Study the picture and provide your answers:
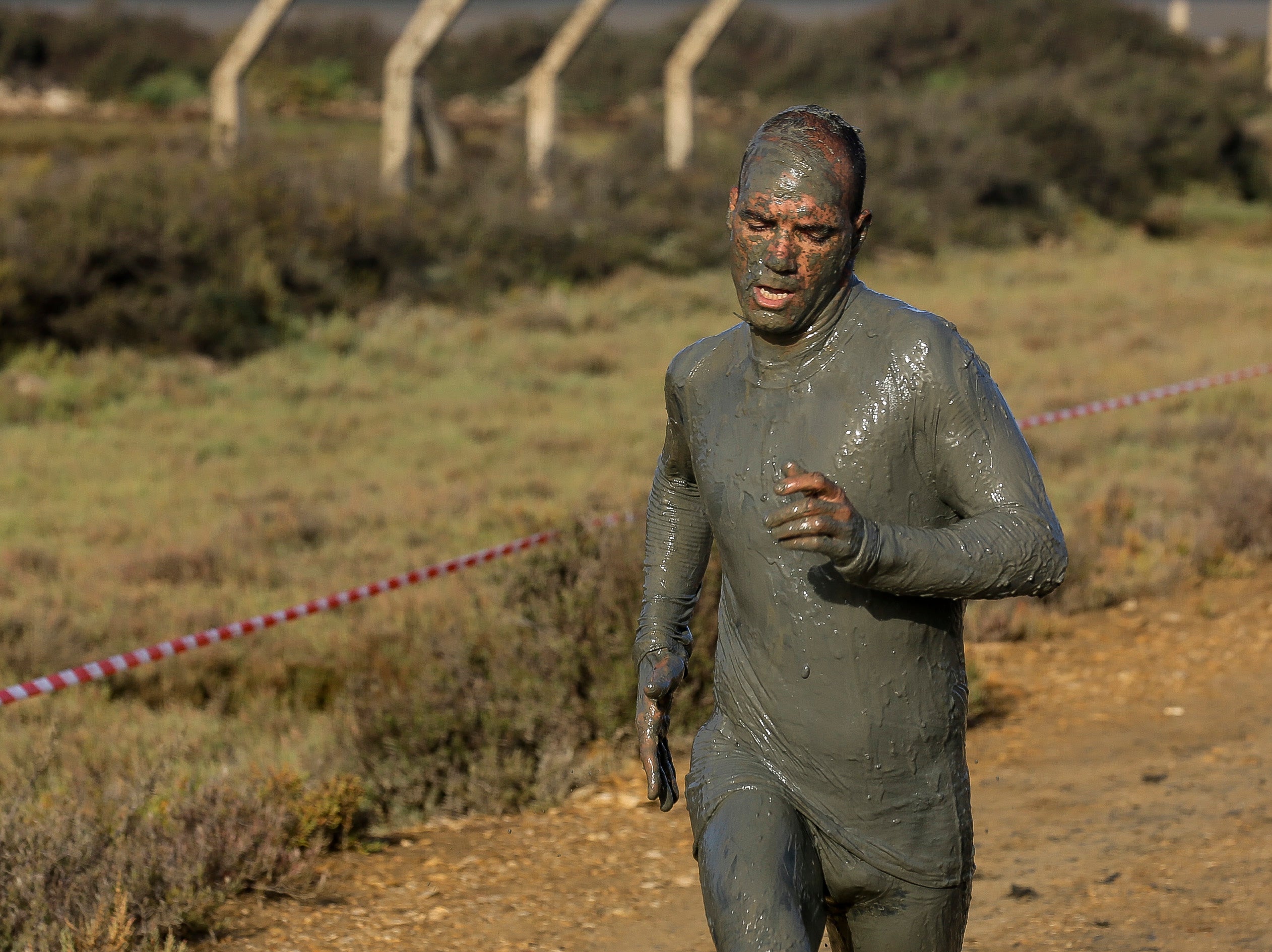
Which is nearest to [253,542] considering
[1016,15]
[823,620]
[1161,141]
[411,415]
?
[411,415]

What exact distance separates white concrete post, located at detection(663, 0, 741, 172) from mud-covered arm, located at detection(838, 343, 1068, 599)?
23.1m

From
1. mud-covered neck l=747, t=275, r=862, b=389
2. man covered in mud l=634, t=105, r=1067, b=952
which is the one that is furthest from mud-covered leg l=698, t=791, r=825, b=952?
mud-covered neck l=747, t=275, r=862, b=389

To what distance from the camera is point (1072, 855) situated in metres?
5.28

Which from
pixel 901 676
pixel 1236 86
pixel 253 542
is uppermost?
pixel 1236 86

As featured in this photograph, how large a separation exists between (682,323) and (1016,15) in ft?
159

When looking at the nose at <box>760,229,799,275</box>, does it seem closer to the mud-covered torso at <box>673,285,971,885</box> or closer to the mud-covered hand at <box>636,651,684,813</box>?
the mud-covered torso at <box>673,285,971,885</box>

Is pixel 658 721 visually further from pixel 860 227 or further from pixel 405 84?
pixel 405 84

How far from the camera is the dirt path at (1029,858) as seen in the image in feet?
15.6

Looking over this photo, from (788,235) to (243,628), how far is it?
16.1 ft

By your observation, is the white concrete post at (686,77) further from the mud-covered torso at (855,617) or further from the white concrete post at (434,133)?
the mud-covered torso at (855,617)

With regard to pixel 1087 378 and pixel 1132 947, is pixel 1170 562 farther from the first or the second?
pixel 1087 378

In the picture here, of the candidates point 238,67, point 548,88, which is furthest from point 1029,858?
point 548,88

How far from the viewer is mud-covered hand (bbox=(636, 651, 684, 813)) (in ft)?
9.06

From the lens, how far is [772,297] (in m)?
2.48
